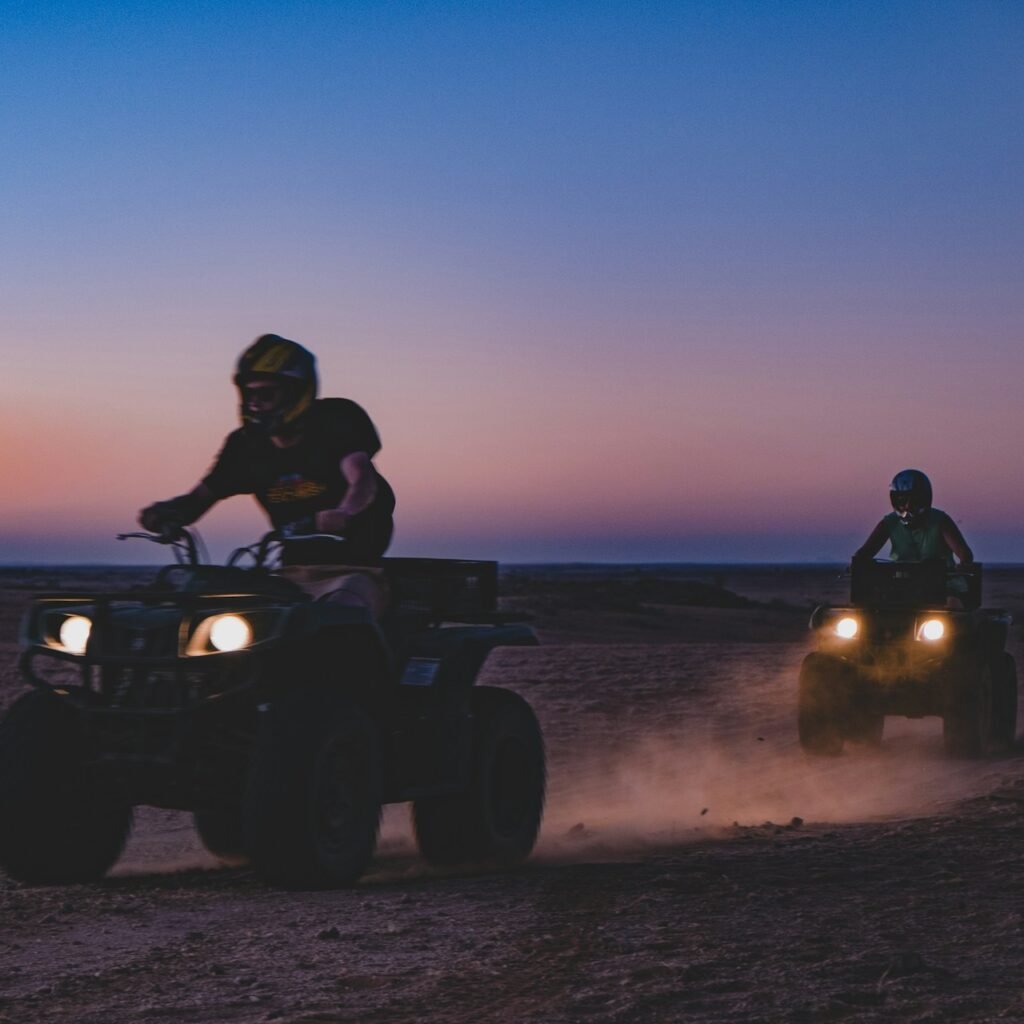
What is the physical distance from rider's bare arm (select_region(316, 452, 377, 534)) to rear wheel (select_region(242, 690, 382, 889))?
743 mm

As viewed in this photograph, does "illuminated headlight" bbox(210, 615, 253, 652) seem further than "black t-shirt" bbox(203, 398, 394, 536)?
No

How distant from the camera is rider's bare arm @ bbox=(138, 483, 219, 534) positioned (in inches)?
293

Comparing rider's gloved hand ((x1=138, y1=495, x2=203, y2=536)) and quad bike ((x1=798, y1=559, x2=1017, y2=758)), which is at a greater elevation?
rider's gloved hand ((x1=138, y1=495, x2=203, y2=536))

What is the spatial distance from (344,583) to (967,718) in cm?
742

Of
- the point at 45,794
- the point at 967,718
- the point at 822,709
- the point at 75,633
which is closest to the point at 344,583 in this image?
the point at 75,633

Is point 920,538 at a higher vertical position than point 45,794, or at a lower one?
higher

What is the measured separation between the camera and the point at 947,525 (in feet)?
43.4

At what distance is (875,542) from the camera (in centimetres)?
1352

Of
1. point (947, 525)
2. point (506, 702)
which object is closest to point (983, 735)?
point (947, 525)

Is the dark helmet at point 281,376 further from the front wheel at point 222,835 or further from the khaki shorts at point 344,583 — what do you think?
the front wheel at point 222,835

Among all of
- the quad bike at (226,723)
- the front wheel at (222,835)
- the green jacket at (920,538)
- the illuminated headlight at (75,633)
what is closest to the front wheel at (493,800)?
the quad bike at (226,723)

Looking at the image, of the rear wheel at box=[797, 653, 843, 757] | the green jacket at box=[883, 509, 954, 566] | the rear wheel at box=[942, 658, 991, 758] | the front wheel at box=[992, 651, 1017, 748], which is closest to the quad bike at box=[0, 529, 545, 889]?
the rear wheel at box=[797, 653, 843, 757]

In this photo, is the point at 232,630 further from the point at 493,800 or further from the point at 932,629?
the point at 932,629

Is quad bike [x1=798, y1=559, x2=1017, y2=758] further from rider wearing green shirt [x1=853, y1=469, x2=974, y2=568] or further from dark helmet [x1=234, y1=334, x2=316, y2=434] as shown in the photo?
dark helmet [x1=234, y1=334, x2=316, y2=434]
